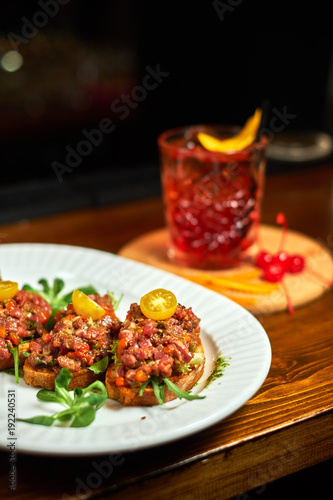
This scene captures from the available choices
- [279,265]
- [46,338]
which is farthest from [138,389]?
[279,265]

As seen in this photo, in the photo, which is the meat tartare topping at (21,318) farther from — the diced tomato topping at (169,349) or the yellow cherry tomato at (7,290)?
the diced tomato topping at (169,349)

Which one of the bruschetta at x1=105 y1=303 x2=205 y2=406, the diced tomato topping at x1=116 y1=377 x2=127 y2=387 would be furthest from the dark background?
the diced tomato topping at x1=116 y1=377 x2=127 y2=387

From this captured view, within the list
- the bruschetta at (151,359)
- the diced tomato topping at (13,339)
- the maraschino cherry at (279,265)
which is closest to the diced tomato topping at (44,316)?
the diced tomato topping at (13,339)

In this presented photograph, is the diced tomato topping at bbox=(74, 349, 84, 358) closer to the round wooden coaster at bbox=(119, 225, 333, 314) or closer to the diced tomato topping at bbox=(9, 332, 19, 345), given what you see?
the diced tomato topping at bbox=(9, 332, 19, 345)

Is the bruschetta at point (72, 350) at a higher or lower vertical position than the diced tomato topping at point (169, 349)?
lower

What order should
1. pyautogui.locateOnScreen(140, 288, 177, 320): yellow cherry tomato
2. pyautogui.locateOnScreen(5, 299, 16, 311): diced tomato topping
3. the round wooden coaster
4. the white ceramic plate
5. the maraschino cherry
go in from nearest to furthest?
the white ceramic plate
pyautogui.locateOnScreen(140, 288, 177, 320): yellow cherry tomato
pyautogui.locateOnScreen(5, 299, 16, 311): diced tomato topping
the round wooden coaster
the maraschino cherry

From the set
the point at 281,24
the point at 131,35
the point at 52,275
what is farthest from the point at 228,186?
the point at 131,35
